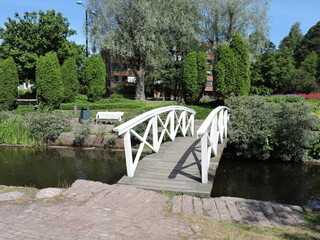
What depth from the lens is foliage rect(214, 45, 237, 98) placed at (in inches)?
649

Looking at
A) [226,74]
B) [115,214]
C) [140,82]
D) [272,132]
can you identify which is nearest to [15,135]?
[115,214]

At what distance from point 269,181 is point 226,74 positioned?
1005cm

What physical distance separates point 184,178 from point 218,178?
3.04 metres

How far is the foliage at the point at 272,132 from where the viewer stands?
30.7 feet

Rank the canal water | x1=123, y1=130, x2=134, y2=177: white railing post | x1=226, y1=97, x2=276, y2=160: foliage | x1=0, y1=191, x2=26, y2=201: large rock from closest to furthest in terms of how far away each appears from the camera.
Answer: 1. x1=0, y1=191, x2=26, y2=201: large rock
2. x1=123, y1=130, x2=134, y2=177: white railing post
3. the canal water
4. x1=226, y1=97, x2=276, y2=160: foliage

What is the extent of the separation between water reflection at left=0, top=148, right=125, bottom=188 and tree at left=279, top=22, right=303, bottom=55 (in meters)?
55.2

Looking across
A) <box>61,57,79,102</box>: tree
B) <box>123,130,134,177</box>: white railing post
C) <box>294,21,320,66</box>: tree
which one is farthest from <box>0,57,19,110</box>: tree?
<box>294,21,320,66</box>: tree

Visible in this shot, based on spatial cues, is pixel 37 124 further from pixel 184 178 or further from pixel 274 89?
pixel 274 89

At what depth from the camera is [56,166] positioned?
878cm

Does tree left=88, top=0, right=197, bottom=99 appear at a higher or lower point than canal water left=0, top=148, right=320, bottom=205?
higher

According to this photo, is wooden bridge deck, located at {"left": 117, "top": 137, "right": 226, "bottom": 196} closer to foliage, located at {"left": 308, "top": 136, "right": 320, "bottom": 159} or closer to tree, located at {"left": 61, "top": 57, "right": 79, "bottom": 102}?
foliage, located at {"left": 308, "top": 136, "right": 320, "bottom": 159}

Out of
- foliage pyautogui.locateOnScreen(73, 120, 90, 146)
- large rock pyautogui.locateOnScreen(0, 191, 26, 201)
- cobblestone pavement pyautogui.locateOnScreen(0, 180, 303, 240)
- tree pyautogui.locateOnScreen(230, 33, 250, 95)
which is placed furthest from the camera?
tree pyautogui.locateOnScreen(230, 33, 250, 95)

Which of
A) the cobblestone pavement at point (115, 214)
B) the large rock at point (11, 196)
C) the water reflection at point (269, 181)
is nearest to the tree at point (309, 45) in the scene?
the water reflection at point (269, 181)

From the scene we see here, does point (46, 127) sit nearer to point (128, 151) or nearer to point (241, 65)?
point (128, 151)
